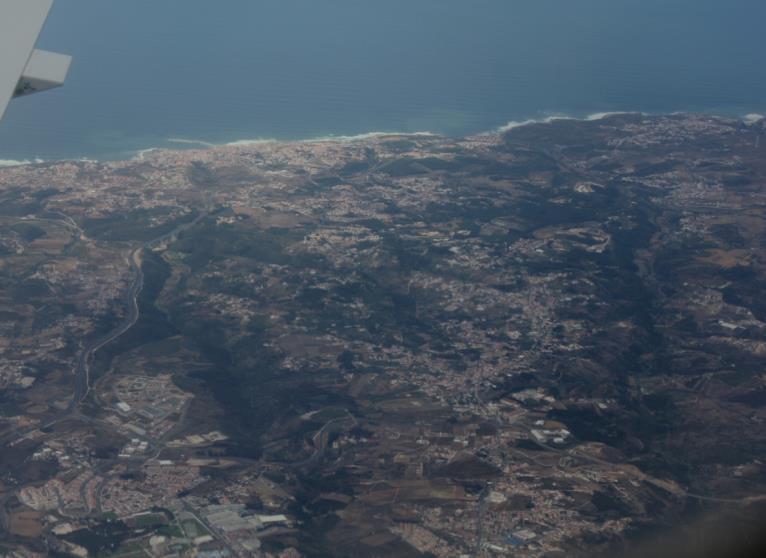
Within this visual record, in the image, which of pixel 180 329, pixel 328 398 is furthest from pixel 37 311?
pixel 328 398

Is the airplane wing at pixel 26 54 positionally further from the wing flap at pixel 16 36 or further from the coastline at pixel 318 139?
the coastline at pixel 318 139

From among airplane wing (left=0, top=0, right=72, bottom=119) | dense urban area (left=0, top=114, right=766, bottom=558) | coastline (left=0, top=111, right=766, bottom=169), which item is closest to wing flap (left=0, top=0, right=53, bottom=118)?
airplane wing (left=0, top=0, right=72, bottom=119)

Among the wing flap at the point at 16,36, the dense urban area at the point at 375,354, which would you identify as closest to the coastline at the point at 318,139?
the dense urban area at the point at 375,354

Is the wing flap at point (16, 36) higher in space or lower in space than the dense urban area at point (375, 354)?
higher

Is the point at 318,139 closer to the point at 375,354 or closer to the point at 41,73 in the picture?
the point at 375,354

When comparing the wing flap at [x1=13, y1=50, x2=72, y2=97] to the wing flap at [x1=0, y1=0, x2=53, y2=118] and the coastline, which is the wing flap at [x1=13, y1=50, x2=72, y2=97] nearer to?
the wing flap at [x1=0, y1=0, x2=53, y2=118]

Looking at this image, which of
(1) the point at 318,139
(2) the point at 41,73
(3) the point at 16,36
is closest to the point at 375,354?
(2) the point at 41,73
